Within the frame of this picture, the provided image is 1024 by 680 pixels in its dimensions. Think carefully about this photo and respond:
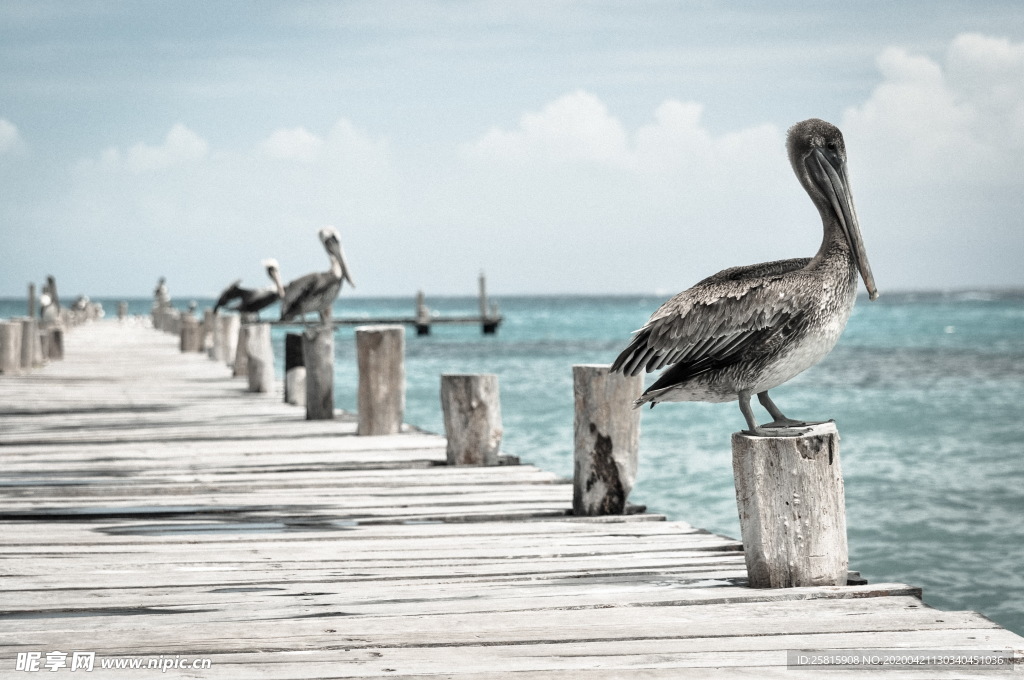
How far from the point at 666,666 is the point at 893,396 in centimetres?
2033

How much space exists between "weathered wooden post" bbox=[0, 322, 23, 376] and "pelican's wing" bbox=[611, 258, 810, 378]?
13.5 metres

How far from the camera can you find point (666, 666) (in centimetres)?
300

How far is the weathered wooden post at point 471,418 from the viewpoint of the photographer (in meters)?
6.72

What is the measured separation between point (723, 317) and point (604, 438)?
1656mm

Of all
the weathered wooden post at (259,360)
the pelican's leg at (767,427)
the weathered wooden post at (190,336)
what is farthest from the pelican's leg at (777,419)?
the weathered wooden post at (190,336)

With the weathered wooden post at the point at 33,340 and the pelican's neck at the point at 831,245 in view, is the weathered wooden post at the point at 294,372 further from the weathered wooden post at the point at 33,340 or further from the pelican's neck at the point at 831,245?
the pelican's neck at the point at 831,245

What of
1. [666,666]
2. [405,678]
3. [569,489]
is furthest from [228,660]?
[569,489]

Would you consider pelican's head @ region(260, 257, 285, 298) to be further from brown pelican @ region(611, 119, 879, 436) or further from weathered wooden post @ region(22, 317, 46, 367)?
brown pelican @ region(611, 119, 879, 436)

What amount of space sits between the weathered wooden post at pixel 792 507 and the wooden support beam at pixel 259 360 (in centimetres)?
909

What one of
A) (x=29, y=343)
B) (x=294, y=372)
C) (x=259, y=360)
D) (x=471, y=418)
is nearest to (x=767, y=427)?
(x=471, y=418)

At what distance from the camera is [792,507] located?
11.8 ft

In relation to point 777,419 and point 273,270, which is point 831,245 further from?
point 273,270

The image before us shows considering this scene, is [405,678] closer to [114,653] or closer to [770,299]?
[114,653]

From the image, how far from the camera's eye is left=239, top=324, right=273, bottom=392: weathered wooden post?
12188 millimetres
